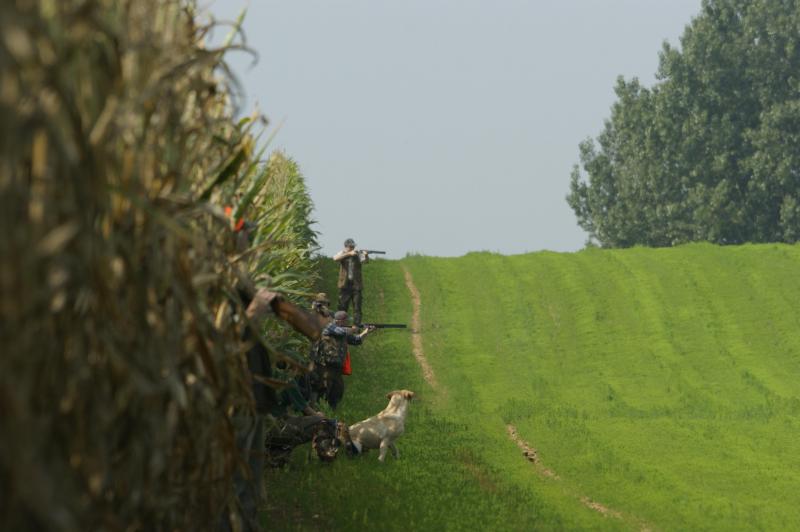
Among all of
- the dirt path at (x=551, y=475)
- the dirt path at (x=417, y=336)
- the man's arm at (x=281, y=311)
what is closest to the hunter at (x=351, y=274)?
the dirt path at (x=417, y=336)

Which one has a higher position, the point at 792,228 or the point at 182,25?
the point at 792,228

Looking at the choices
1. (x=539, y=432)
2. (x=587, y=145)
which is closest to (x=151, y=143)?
(x=539, y=432)

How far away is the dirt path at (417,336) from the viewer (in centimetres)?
2909

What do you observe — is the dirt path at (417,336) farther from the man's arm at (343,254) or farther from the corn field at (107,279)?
the corn field at (107,279)

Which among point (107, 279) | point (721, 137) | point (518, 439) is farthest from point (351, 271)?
point (721, 137)

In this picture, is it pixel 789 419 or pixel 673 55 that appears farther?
pixel 673 55

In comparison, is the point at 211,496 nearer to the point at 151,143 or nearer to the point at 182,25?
the point at 151,143

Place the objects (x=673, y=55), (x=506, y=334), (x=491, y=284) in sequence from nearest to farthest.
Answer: (x=506, y=334), (x=491, y=284), (x=673, y=55)

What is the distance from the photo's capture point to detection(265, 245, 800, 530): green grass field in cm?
1619

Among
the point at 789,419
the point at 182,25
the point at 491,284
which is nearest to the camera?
the point at 182,25

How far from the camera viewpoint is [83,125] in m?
6.47

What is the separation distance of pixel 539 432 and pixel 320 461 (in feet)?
21.1

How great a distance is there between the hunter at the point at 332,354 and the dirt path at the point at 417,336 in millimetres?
6192

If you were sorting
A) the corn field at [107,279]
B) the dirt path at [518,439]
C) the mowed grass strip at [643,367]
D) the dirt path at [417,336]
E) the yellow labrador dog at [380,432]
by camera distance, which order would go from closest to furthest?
the corn field at [107,279] → the dirt path at [518,439] → the yellow labrador dog at [380,432] → the mowed grass strip at [643,367] → the dirt path at [417,336]
